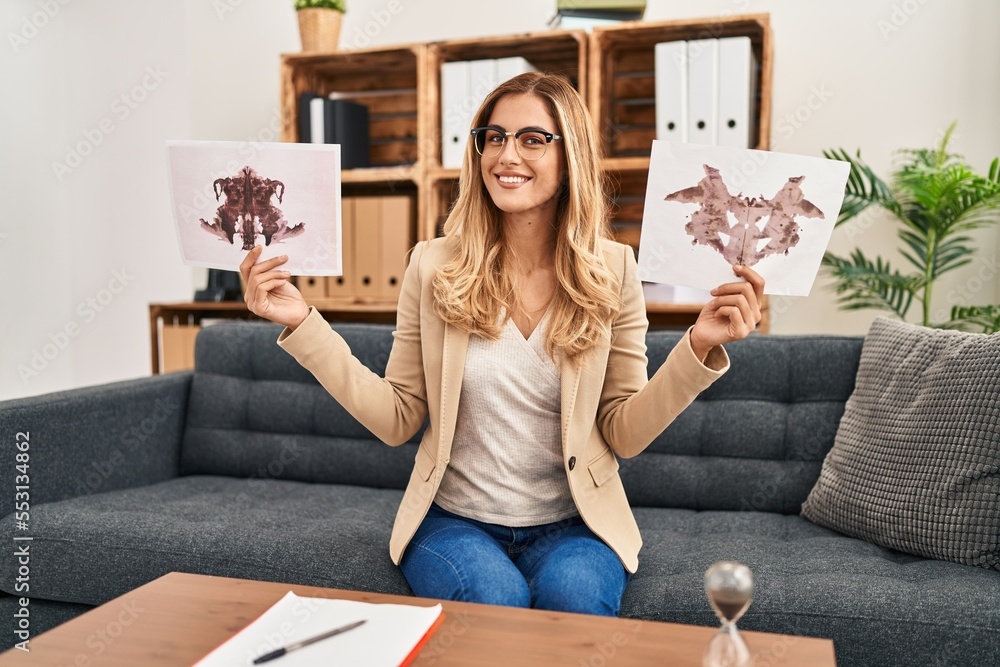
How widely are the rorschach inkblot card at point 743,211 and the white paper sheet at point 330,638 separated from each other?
26.1 inches

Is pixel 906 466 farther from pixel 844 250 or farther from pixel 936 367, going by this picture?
pixel 844 250

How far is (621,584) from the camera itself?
133 centimetres

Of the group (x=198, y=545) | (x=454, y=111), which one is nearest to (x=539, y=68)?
(x=454, y=111)

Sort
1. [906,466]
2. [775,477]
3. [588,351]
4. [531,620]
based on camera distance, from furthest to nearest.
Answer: [775,477], [906,466], [588,351], [531,620]

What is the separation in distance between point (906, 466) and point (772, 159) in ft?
2.23

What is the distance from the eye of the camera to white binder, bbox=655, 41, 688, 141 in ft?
8.23

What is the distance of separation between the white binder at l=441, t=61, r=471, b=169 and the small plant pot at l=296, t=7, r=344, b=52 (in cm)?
45

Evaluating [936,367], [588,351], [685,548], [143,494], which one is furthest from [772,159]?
[143,494]

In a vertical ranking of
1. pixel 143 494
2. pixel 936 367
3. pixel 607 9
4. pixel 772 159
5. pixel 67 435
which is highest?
pixel 607 9

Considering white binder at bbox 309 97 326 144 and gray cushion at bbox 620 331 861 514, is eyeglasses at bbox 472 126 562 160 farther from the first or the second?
white binder at bbox 309 97 326 144

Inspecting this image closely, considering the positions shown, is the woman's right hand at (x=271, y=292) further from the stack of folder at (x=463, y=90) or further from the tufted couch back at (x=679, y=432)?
the stack of folder at (x=463, y=90)

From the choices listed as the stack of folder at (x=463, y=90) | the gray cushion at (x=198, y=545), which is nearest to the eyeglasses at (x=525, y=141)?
the gray cushion at (x=198, y=545)

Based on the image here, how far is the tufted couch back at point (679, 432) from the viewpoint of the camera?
1888 millimetres

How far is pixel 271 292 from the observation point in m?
1.37
